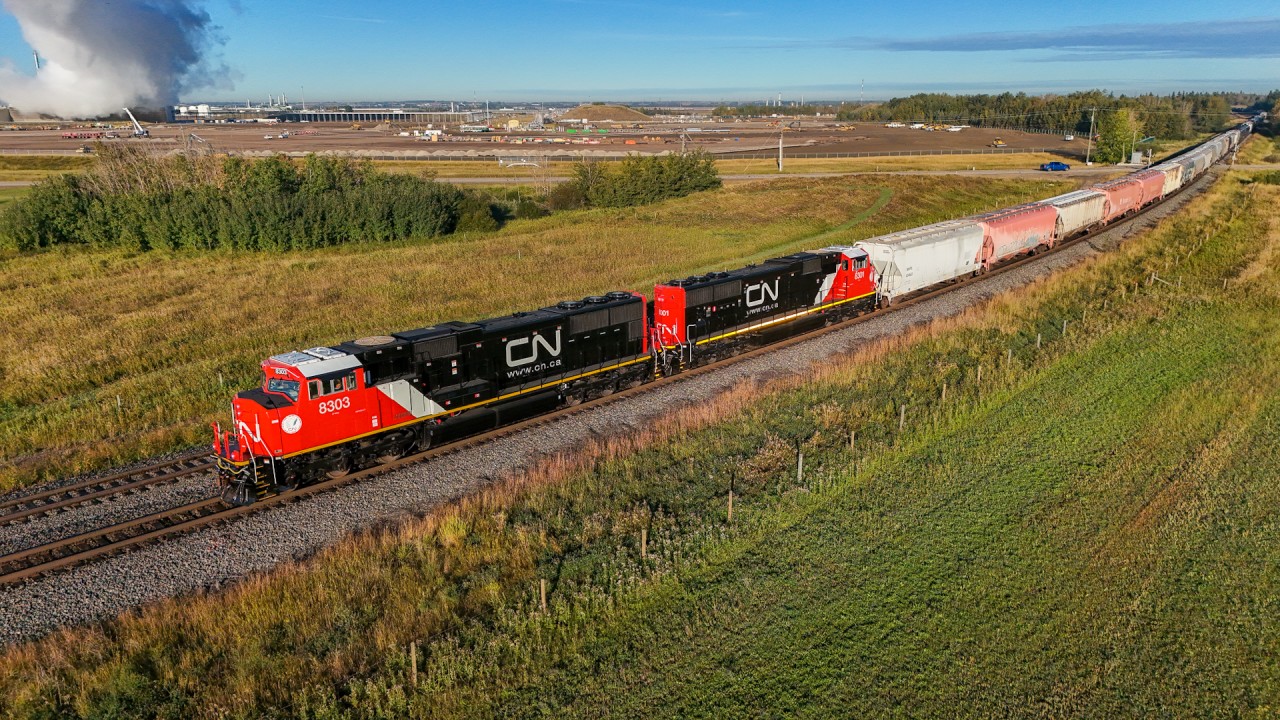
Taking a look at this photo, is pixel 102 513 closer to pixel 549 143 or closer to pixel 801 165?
pixel 801 165

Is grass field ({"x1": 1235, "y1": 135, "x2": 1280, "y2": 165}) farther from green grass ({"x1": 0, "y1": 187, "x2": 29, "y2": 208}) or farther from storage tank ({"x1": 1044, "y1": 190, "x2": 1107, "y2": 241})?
green grass ({"x1": 0, "y1": 187, "x2": 29, "y2": 208})

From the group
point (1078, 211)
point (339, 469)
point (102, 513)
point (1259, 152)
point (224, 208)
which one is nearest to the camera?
point (102, 513)

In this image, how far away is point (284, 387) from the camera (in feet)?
60.9

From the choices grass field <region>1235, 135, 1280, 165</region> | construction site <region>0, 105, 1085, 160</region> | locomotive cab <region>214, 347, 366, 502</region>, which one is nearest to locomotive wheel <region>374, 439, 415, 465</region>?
locomotive cab <region>214, 347, 366, 502</region>

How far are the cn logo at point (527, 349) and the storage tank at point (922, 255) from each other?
19.0m

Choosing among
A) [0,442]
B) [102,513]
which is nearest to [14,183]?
[0,442]

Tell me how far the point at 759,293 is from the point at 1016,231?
23.2 m

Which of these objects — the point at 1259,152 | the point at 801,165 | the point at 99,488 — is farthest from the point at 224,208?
the point at 1259,152

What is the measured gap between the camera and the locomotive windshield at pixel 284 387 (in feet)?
60.3

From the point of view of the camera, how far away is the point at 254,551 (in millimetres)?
16906

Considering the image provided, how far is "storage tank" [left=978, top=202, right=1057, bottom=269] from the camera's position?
42.7 m

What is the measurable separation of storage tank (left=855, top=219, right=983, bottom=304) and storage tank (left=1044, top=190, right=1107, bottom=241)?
12.4 meters

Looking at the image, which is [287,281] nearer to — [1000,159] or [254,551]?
[254,551]

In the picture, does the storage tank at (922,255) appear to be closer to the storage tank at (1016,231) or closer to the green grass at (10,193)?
the storage tank at (1016,231)
